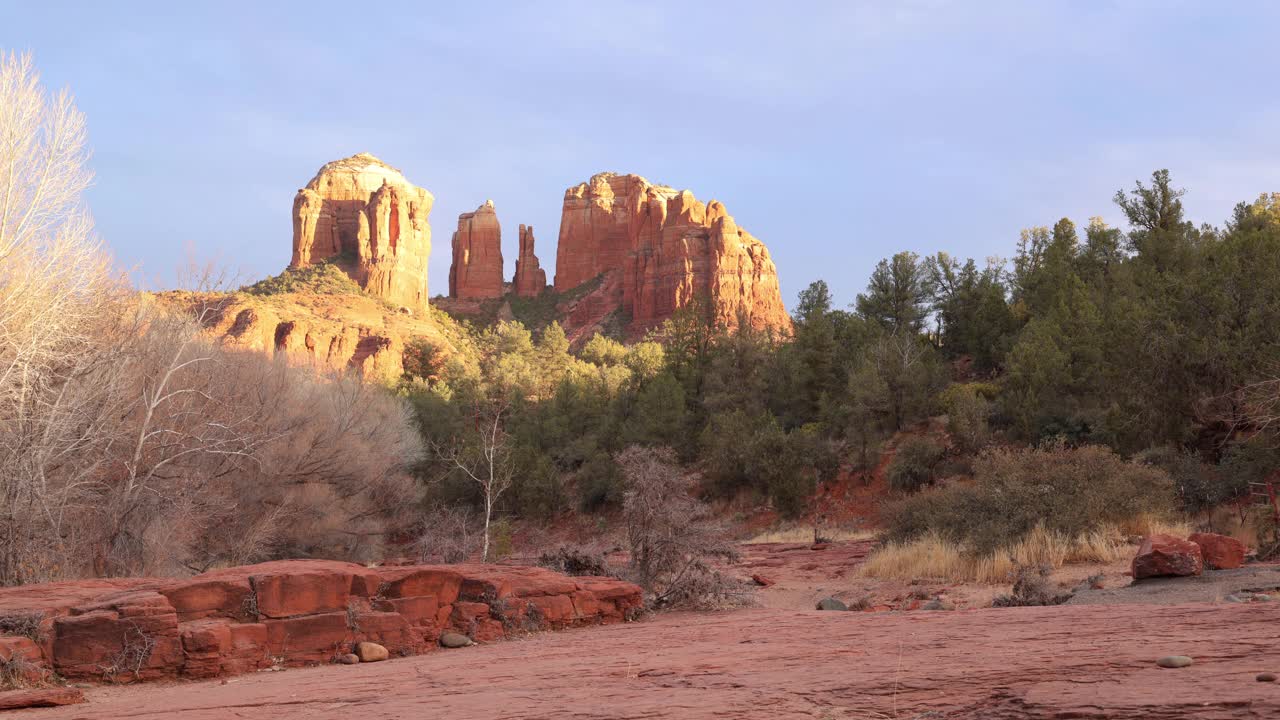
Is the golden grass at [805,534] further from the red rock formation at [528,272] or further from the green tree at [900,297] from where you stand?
the red rock formation at [528,272]

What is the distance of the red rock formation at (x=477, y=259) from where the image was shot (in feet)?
343

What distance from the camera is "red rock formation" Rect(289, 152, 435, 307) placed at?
87875 mm

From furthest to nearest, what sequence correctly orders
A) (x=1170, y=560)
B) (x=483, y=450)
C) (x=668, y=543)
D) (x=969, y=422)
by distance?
1. (x=483, y=450)
2. (x=969, y=422)
3. (x=668, y=543)
4. (x=1170, y=560)

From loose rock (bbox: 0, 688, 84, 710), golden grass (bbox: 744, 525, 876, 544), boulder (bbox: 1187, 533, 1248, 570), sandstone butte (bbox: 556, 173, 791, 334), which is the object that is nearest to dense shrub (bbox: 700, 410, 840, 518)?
golden grass (bbox: 744, 525, 876, 544)

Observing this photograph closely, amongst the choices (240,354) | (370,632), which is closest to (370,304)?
(240,354)

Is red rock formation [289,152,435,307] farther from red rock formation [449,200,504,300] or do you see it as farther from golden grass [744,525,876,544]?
golden grass [744,525,876,544]

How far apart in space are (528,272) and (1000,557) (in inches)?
3775

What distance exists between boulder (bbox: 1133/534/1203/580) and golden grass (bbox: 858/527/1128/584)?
114 inches

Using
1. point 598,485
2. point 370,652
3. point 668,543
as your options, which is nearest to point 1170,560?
point 668,543

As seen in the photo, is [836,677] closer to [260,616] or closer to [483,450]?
[260,616]

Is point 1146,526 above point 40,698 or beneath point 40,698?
above

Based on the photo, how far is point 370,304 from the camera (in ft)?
258

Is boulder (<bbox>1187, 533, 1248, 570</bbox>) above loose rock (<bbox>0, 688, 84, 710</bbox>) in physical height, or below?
above

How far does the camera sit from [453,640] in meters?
9.58
